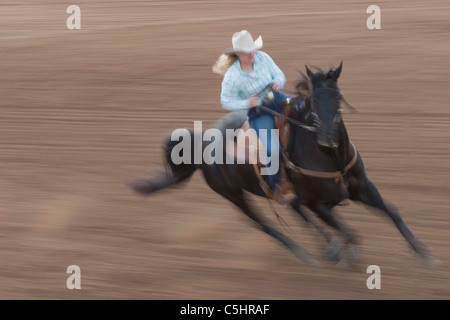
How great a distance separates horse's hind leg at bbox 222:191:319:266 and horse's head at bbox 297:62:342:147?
1192mm

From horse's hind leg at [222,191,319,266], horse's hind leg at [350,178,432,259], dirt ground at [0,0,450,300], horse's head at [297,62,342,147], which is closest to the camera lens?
horse's head at [297,62,342,147]

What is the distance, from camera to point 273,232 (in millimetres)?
6957

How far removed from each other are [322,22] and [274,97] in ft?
35.9

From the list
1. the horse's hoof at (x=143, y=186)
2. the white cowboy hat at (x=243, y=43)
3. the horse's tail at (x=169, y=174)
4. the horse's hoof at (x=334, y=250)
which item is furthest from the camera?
the horse's hoof at (x=143, y=186)

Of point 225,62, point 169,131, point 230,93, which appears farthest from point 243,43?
point 169,131

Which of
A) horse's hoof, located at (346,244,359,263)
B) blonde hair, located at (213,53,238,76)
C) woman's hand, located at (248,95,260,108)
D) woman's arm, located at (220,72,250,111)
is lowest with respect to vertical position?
horse's hoof, located at (346,244,359,263)

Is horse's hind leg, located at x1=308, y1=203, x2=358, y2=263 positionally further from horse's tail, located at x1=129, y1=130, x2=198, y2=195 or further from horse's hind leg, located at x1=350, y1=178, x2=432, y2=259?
horse's tail, located at x1=129, y1=130, x2=198, y2=195

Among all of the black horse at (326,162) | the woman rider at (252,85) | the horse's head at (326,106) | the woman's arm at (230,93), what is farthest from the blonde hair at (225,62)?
the horse's head at (326,106)

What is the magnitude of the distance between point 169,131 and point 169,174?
14.8 feet

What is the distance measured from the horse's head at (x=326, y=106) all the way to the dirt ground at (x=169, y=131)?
1342mm

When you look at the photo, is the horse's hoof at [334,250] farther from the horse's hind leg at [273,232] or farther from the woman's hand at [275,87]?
the woman's hand at [275,87]

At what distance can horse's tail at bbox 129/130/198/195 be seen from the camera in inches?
293

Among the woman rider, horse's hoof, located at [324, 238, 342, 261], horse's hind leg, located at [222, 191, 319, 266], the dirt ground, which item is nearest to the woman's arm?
the woman rider

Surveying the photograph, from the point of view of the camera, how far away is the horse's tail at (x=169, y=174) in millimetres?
7434
